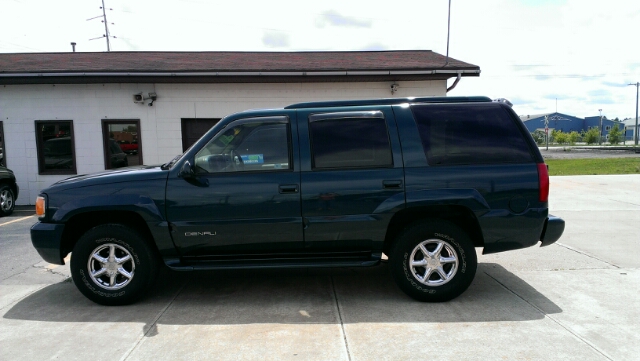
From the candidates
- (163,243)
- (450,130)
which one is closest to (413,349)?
(450,130)

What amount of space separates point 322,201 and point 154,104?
331 inches

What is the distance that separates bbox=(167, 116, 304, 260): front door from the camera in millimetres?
4238

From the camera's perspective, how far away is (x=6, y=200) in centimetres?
998

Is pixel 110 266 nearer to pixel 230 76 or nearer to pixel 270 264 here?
pixel 270 264

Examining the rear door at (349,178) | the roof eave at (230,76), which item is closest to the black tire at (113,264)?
the rear door at (349,178)

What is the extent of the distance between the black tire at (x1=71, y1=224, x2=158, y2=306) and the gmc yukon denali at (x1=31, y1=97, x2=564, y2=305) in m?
0.01

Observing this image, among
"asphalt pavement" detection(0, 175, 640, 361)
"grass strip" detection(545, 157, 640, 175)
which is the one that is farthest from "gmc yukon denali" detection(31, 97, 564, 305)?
"grass strip" detection(545, 157, 640, 175)

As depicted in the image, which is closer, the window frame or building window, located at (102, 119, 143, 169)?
the window frame

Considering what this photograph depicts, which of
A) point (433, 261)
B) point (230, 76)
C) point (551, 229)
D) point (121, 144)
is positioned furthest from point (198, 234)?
point (121, 144)

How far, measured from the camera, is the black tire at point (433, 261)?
14.1 feet

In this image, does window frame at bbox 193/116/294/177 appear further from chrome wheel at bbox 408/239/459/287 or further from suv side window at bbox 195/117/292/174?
chrome wheel at bbox 408/239/459/287

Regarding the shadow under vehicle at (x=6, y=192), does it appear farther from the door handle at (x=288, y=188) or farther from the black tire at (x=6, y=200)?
the door handle at (x=288, y=188)

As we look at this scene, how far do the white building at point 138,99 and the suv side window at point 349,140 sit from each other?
6595 millimetres

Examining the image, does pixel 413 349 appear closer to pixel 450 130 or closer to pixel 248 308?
pixel 248 308
